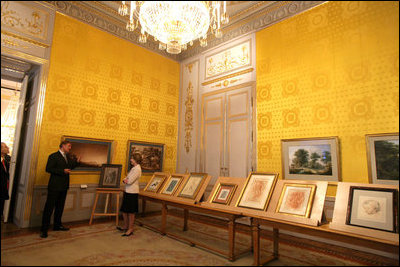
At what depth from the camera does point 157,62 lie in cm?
808

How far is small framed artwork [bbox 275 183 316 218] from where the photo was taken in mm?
3294

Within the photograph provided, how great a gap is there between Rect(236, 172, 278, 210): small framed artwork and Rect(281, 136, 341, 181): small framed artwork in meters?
1.68

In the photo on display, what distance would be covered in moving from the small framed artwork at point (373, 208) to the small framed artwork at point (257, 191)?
3.54 ft

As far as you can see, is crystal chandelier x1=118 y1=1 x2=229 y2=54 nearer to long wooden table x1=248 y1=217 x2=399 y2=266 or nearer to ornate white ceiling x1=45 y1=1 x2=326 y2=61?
ornate white ceiling x1=45 y1=1 x2=326 y2=61

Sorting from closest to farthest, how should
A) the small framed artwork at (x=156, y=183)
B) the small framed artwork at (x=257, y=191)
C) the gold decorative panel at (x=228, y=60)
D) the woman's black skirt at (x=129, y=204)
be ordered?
the small framed artwork at (x=257, y=191) < the woman's black skirt at (x=129, y=204) < the small framed artwork at (x=156, y=183) < the gold decorative panel at (x=228, y=60)

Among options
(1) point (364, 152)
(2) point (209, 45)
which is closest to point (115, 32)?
(2) point (209, 45)

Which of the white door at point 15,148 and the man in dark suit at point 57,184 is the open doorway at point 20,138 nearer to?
the white door at point 15,148

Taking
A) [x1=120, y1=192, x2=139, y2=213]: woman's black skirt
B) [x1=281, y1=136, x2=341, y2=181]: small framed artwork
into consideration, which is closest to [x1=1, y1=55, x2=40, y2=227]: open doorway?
[x1=120, y1=192, x2=139, y2=213]: woman's black skirt

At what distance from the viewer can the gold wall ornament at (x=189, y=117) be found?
799 cm

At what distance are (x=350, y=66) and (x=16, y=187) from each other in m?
8.06

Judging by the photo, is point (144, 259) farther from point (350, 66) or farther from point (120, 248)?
point (350, 66)

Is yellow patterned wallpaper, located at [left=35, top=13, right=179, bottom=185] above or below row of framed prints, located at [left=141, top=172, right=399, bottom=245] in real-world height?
above

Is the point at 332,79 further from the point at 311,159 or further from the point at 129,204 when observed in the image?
the point at 129,204

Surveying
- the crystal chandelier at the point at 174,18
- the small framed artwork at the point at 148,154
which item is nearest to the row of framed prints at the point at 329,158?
the crystal chandelier at the point at 174,18
